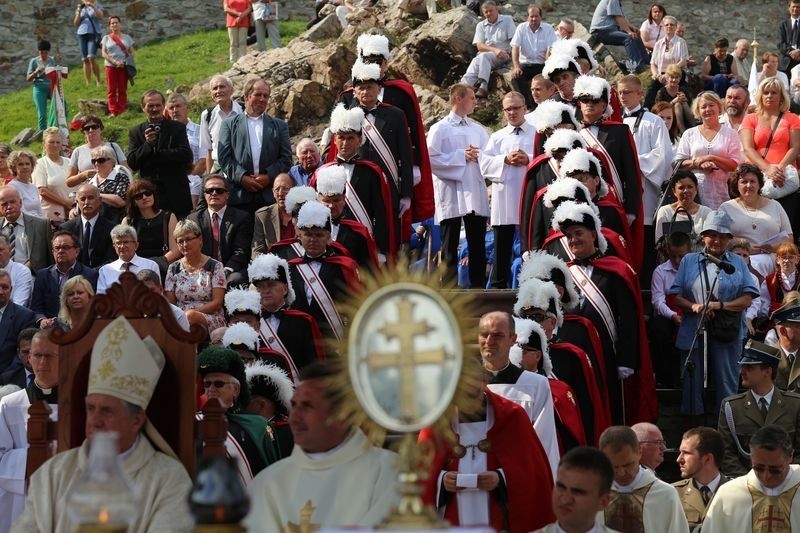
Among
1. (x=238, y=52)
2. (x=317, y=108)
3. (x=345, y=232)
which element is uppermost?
(x=238, y=52)

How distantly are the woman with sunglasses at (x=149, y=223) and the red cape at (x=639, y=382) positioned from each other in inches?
154

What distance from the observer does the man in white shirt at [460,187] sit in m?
15.0

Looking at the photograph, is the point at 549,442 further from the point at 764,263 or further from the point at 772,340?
the point at 764,263

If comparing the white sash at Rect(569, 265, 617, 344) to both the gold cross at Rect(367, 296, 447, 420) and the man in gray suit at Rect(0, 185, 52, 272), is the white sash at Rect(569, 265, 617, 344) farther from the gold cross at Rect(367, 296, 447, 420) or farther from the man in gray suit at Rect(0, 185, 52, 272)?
the gold cross at Rect(367, 296, 447, 420)

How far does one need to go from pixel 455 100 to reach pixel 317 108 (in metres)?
9.28

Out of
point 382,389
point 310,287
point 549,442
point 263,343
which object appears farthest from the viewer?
point 310,287

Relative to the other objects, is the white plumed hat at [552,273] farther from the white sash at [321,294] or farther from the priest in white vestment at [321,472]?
the priest in white vestment at [321,472]

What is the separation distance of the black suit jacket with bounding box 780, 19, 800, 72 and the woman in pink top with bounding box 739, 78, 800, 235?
8172 millimetres

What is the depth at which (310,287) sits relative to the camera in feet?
39.9

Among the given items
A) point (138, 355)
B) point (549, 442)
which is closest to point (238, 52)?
point (549, 442)

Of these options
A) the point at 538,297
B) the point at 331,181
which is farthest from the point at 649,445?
the point at 331,181

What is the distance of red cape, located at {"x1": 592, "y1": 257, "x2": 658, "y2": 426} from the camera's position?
40.1 ft

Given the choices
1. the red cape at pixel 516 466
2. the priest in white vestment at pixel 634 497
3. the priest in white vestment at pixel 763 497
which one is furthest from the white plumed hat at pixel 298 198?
the red cape at pixel 516 466

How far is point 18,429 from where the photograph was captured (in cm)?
966
